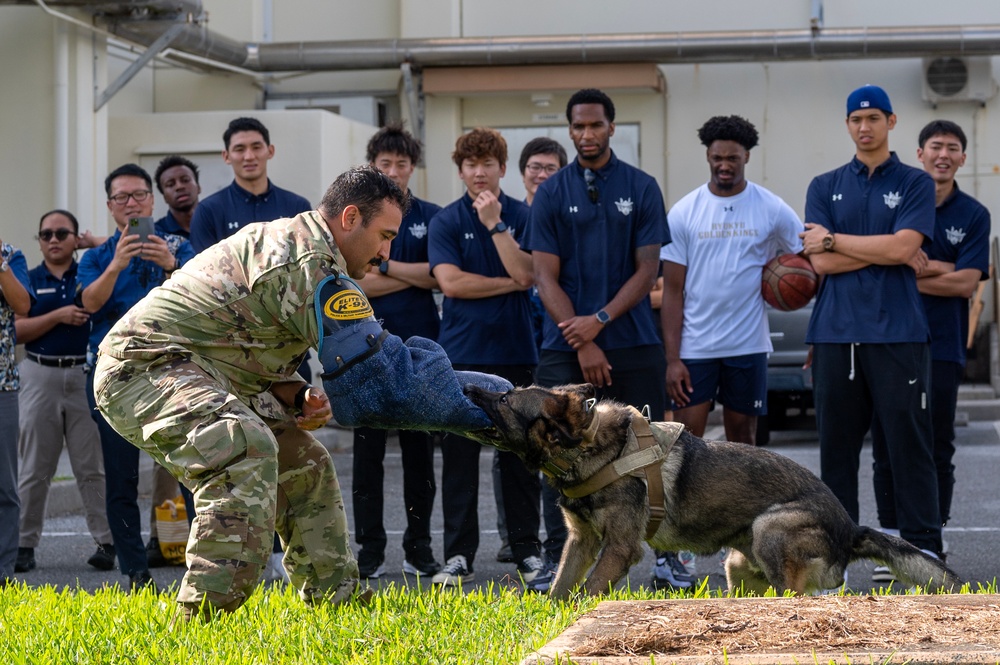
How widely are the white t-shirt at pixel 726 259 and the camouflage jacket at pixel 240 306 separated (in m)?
3.20

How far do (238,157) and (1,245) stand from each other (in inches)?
58.0

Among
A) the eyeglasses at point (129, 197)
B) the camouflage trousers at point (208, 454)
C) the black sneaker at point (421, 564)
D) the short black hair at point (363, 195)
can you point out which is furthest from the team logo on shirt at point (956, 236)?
the eyeglasses at point (129, 197)

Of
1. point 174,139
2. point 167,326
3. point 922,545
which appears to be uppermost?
point 174,139

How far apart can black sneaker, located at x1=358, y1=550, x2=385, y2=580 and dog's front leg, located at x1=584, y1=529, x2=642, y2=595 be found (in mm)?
2326

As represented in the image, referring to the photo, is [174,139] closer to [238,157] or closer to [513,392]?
[238,157]

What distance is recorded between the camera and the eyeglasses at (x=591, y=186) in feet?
23.9

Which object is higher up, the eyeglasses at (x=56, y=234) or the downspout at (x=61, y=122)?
the downspout at (x=61, y=122)

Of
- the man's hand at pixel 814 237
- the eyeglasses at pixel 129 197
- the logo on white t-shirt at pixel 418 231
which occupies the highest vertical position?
the eyeglasses at pixel 129 197

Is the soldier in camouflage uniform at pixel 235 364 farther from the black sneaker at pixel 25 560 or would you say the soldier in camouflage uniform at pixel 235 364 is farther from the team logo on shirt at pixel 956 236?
the team logo on shirt at pixel 956 236

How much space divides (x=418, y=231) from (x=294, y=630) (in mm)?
3658

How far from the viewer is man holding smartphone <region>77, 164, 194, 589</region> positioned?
705 cm

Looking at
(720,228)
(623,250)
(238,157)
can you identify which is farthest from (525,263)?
(238,157)

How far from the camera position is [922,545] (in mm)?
6965

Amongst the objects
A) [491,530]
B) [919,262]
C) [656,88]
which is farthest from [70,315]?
[656,88]
